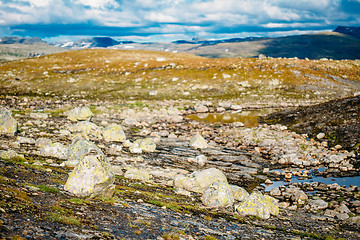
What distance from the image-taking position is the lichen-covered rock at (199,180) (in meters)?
20.8

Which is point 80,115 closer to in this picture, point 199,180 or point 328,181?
point 199,180

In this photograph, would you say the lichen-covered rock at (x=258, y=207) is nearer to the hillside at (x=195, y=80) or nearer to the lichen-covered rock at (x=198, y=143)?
the lichen-covered rock at (x=198, y=143)

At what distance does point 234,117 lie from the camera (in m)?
51.5

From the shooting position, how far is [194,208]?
1678cm

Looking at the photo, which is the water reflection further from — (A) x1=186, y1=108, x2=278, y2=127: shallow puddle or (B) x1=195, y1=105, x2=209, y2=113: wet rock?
(B) x1=195, y1=105, x2=209, y2=113: wet rock

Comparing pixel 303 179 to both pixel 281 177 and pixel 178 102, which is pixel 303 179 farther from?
pixel 178 102

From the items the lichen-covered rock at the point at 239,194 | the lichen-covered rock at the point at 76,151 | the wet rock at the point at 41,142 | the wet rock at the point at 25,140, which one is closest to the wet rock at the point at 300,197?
the lichen-covered rock at the point at 239,194

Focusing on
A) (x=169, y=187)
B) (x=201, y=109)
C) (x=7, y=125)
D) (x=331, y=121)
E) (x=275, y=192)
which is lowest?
(x=275, y=192)

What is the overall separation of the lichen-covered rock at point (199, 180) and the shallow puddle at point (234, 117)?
25.1 meters

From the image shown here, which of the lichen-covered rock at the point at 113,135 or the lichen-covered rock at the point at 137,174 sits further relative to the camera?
the lichen-covered rock at the point at 113,135

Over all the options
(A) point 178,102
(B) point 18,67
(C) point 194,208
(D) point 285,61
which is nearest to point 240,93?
(A) point 178,102

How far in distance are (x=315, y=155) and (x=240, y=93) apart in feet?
140

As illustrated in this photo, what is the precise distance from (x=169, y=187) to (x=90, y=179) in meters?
8.63

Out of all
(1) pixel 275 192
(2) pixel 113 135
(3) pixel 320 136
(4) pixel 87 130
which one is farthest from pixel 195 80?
(1) pixel 275 192
